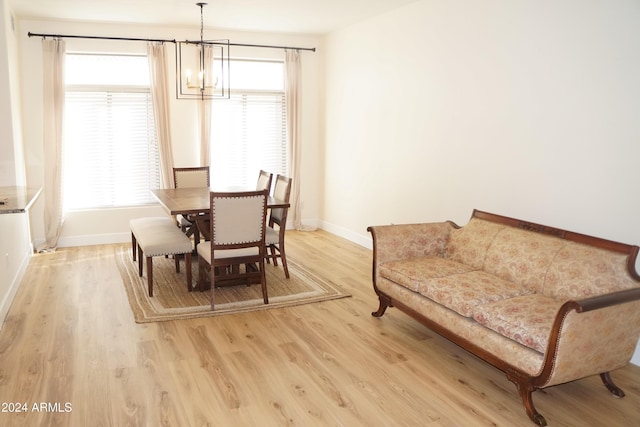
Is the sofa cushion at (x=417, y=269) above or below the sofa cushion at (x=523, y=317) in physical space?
above

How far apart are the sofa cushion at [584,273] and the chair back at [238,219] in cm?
222

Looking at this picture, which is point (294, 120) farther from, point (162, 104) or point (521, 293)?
point (521, 293)

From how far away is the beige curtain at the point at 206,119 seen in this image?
677 centimetres

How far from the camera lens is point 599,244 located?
3133 millimetres

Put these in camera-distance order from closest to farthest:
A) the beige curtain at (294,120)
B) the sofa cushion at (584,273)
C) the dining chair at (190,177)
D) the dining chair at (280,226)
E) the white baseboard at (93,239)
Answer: the sofa cushion at (584,273) < the dining chair at (280,226) < the dining chair at (190,177) < the white baseboard at (93,239) < the beige curtain at (294,120)

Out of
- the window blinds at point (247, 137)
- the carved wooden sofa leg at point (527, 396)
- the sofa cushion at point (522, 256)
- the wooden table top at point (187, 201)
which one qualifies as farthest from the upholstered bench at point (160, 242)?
the carved wooden sofa leg at point (527, 396)

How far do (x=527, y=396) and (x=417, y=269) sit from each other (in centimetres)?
122

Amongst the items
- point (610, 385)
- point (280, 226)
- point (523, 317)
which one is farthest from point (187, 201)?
point (610, 385)

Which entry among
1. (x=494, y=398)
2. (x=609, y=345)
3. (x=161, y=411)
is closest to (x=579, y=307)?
(x=609, y=345)

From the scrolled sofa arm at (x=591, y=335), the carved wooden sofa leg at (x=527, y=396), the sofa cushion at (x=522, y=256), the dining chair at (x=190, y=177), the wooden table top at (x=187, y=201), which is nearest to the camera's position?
the scrolled sofa arm at (x=591, y=335)

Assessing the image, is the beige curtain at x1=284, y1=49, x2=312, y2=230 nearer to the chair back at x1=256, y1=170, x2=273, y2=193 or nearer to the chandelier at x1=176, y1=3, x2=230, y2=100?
the chandelier at x1=176, y1=3, x2=230, y2=100

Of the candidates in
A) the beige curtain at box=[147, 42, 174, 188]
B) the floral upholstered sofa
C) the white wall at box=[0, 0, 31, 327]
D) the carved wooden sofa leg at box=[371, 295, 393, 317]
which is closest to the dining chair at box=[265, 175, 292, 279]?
the carved wooden sofa leg at box=[371, 295, 393, 317]

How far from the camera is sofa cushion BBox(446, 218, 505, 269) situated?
3.82 meters

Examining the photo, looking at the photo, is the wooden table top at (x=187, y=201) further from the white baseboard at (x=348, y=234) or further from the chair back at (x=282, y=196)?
the white baseboard at (x=348, y=234)
